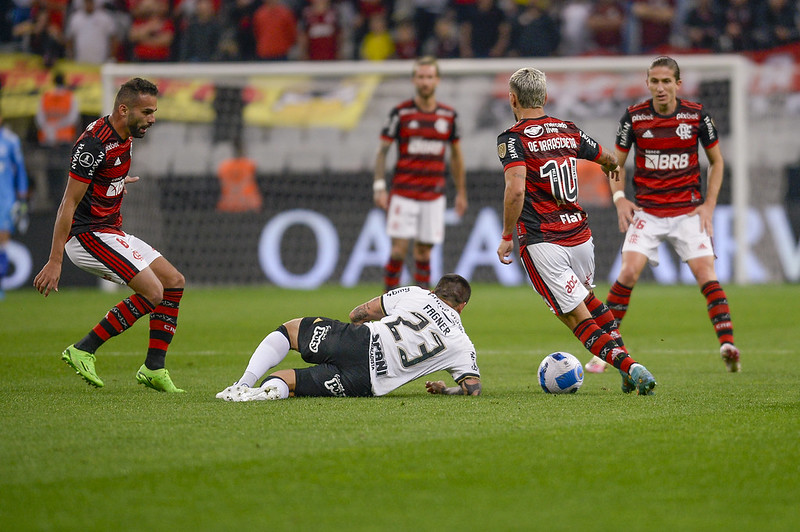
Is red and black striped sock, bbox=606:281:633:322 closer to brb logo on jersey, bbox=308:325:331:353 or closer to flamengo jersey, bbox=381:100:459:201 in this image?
brb logo on jersey, bbox=308:325:331:353

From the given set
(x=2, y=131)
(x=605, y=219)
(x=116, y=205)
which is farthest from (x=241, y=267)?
(x=116, y=205)

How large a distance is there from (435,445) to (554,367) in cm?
203

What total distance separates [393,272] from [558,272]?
535cm

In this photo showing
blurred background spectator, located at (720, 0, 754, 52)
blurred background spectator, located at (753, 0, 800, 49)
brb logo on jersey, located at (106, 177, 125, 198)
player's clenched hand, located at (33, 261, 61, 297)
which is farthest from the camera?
blurred background spectator, located at (720, 0, 754, 52)

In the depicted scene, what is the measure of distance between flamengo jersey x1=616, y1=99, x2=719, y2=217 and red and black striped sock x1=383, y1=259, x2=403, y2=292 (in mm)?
3931

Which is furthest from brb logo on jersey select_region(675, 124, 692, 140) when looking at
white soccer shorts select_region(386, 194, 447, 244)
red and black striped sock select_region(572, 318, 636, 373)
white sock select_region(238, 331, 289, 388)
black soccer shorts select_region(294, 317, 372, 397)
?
white soccer shorts select_region(386, 194, 447, 244)

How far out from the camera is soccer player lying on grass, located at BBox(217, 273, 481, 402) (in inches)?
238

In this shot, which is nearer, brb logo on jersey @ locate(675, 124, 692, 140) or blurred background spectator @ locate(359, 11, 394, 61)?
brb logo on jersey @ locate(675, 124, 692, 140)

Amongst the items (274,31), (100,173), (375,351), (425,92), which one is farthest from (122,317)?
(274,31)

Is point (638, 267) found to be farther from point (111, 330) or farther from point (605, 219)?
point (605, 219)

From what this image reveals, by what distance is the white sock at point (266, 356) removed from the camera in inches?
242

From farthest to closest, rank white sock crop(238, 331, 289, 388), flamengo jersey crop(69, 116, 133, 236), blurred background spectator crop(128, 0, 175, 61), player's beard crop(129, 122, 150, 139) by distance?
blurred background spectator crop(128, 0, 175, 61), player's beard crop(129, 122, 150, 139), flamengo jersey crop(69, 116, 133, 236), white sock crop(238, 331, 289, 388)

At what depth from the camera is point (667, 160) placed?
8.02m

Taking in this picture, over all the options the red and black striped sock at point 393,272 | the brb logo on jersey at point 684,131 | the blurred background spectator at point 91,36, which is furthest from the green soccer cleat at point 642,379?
the blurred background spectator at point 91,36
